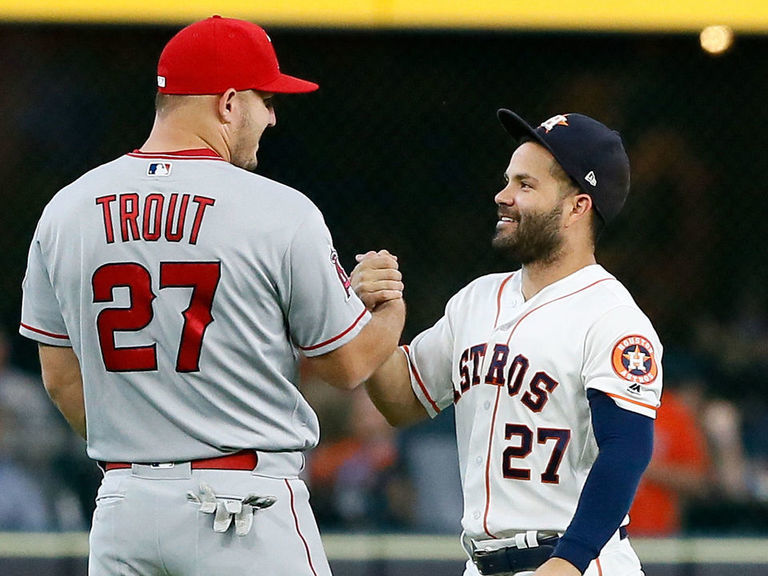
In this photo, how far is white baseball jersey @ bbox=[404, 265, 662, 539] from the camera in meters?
2.16

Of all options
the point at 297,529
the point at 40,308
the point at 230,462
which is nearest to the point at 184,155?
the point at 40,308

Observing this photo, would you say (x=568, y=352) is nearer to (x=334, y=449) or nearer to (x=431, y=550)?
(x=431, y=550)

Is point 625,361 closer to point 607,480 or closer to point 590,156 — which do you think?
point 607,480

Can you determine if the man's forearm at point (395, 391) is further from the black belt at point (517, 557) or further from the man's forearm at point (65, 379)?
the man's forearm at point (65, 379)

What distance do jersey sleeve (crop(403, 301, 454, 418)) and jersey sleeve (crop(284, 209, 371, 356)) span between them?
0.34 m

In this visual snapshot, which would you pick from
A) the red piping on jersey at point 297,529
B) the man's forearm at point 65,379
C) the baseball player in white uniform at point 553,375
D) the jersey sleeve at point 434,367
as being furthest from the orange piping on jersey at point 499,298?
the man's forearm at point 65,379

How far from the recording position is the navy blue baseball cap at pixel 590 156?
7.52ft

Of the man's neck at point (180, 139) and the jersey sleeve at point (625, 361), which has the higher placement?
the man's neck at point (180, 139)

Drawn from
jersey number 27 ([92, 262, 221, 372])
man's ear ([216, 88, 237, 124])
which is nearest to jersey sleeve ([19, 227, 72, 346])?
jersey number 27 ([92, 262, 221, 372])

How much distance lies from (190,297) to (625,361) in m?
0.70

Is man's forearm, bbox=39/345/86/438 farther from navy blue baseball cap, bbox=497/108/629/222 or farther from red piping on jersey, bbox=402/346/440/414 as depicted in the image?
navy blue baseball cap, bbox=497/108/629/222

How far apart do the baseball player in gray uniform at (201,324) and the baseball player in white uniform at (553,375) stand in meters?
0.25

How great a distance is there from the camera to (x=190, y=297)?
2027mm

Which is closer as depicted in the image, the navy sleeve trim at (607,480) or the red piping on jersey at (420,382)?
the navy sleeve trim at (607,480)
